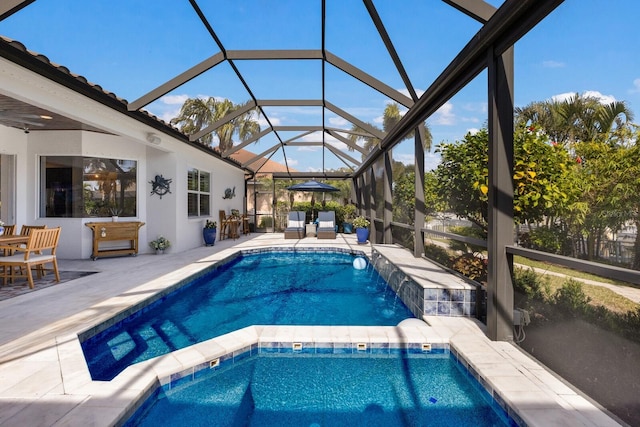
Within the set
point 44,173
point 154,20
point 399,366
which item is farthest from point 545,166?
point 44,173

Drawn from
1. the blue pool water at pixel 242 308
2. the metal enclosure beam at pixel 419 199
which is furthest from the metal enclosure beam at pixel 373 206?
the metal enclosure beam at pixel 419 199

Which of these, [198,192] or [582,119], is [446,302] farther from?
[198,192]

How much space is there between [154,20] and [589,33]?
Result: 604 cm

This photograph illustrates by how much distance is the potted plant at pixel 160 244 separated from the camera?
815 cm

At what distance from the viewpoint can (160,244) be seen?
8141 millimetres

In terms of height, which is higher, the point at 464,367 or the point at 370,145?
the point at 370,145

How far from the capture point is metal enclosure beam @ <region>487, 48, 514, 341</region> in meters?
2.95

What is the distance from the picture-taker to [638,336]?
269 centimetres

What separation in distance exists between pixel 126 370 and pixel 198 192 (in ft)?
26.2

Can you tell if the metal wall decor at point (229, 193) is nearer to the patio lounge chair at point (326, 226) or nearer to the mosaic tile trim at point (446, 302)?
the patio lounge chair at point (326, 226)

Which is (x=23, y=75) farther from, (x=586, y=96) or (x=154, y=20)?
(x=586, y=96)

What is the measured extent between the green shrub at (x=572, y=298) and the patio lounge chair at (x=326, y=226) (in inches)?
334

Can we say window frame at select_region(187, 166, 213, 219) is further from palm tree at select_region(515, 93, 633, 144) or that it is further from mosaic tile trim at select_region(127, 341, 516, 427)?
palm tree at select_region(515, 93, 633, 144)

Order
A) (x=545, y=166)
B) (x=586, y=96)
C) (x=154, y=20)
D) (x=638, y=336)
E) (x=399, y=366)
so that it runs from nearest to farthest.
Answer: (x=638, y=336) → (x=399, y=366) → (x=545, y=166) → (x=154, y=20) → (x=586, y=96)
